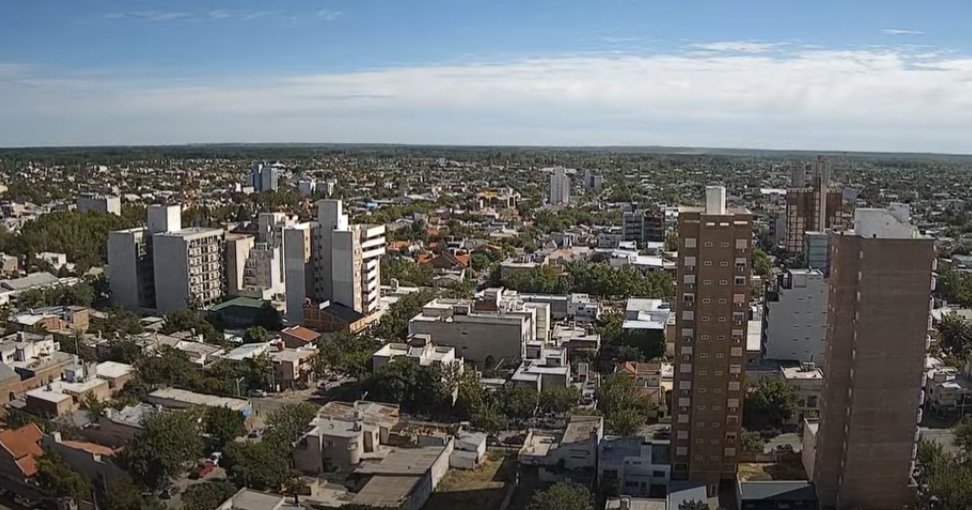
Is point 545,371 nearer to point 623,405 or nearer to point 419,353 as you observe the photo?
point 623,405

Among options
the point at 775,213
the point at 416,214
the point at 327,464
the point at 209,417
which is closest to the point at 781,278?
the point at 327,464

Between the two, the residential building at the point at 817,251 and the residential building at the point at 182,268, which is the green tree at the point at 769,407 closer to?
the residential building at the point at 817,251

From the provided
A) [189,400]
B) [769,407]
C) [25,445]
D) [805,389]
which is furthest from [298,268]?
[805,389]

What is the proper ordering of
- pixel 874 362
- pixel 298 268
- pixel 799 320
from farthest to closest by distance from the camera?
1. pixel 298 268
2. pixel 799 320
3. pixel 874 362

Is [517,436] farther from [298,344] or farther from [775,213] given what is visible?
[775,213]

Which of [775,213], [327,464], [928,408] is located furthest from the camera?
→ [775,213]

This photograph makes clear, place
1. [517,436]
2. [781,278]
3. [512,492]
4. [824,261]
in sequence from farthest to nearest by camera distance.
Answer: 1. [824,261]
2. [781,278]
3. [517,436]
4. [512,492]

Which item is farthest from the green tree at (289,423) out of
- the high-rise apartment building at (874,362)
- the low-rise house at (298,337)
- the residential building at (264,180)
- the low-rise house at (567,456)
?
the residential building at (264,180)
